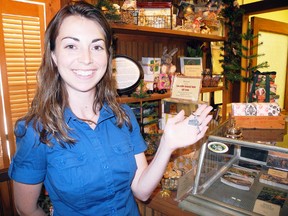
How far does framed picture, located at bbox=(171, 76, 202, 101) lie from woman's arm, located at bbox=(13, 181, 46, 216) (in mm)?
1182

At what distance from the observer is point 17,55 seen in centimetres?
251

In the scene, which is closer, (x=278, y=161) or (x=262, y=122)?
(x=278, y=161)

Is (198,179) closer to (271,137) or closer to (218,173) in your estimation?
(218,173)

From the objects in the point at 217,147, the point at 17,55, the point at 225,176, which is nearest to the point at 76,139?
the point at 217,147

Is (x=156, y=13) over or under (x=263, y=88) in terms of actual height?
over

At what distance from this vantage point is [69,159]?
35.7 inches

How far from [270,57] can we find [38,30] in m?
3.32

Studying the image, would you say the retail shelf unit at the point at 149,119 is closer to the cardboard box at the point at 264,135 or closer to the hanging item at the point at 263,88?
the cardboard box at the point at 264,135

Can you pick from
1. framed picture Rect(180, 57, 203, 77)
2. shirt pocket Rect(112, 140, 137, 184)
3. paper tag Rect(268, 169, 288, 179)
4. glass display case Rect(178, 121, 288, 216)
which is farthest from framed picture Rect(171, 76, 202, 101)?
shirt pocket Rect(112, 140, 137, 184)

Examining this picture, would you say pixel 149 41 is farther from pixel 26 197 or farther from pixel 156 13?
pixel 26 197

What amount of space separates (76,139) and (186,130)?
0.45 metres

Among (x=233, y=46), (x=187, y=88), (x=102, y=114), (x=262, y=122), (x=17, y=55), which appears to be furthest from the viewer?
(x=233, y=46)

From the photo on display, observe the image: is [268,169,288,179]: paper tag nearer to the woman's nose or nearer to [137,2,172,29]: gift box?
the woman's nose

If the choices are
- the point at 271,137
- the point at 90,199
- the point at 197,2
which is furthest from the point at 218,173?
the point at 197,2
